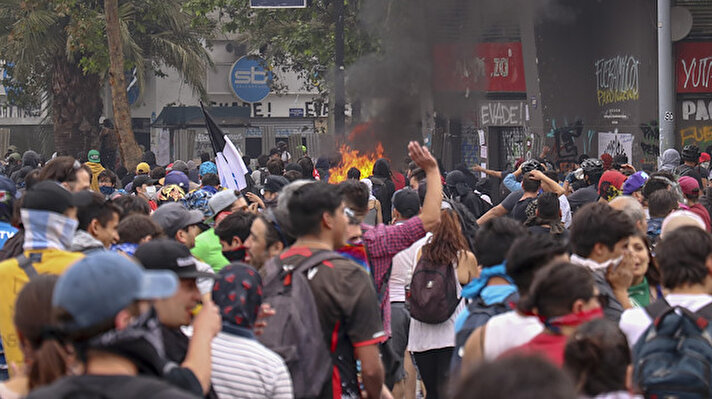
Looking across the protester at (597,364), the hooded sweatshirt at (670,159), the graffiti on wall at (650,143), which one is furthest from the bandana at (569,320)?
the graffiti on wall at (650,143)

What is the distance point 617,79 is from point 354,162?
5.20 metres

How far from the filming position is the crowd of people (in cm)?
257

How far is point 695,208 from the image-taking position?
7.59 m

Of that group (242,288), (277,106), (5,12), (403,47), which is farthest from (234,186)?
(277,106)

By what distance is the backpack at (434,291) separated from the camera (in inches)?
264

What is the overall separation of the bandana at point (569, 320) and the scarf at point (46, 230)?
216cm

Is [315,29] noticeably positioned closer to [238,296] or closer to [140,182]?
[140,182]

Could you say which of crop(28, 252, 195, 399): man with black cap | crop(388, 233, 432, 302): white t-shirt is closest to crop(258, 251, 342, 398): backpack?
crop(28, 252, 195, 399): man with black cap

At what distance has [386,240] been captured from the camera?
17.7ft

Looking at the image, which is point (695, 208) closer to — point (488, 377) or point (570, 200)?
point (570, 200)

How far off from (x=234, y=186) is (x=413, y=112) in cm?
1528

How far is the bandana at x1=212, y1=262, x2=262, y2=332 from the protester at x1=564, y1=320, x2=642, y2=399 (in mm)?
1204

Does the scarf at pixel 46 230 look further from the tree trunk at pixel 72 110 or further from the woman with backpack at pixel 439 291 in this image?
the tree trunk at pixel 72 110

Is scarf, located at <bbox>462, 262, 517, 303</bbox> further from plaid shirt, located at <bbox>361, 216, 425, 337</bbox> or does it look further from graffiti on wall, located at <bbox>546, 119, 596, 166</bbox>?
graffiti on wall, located at <bbox>546, 119, 596, 166</bbox>
